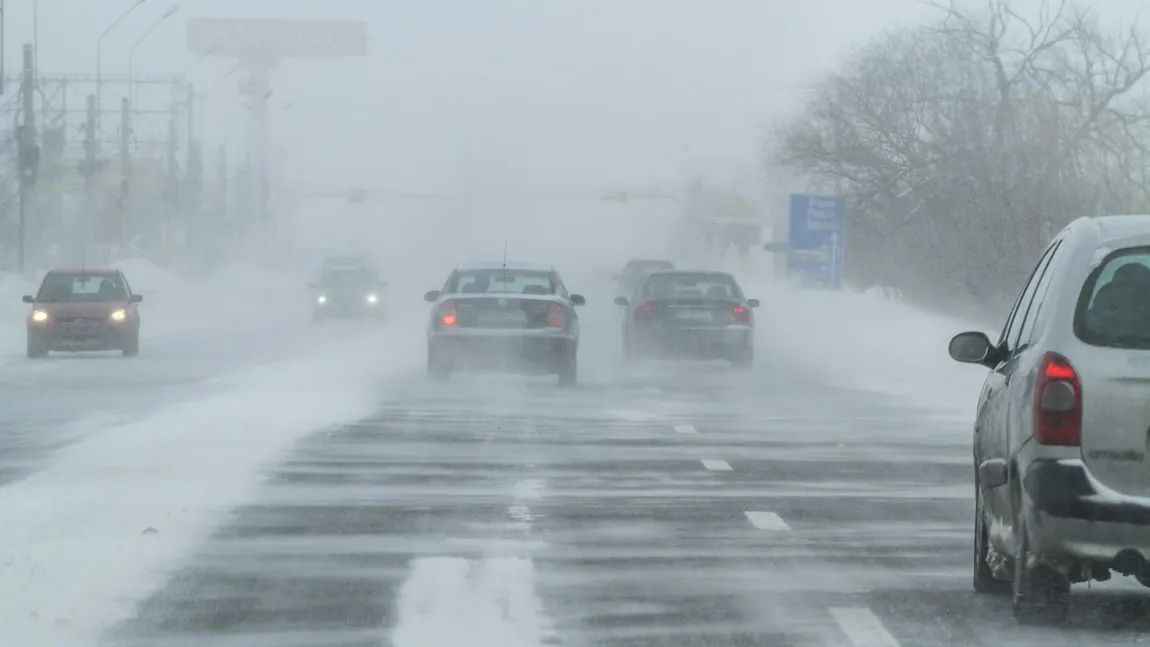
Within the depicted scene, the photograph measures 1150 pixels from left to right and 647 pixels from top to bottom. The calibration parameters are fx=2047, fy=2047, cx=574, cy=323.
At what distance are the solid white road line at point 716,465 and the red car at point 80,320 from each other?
64.8 feet

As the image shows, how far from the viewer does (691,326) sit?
30766mm

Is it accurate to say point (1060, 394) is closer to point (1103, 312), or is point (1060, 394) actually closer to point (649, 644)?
point (1103, 312)

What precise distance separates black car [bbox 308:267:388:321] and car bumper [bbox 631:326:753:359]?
23005mm

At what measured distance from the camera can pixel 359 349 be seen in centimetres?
3669

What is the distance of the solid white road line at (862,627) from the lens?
7933mm

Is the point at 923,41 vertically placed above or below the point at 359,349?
above

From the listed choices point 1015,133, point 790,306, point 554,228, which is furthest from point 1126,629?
point 554,228

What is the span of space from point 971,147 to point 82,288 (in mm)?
19322

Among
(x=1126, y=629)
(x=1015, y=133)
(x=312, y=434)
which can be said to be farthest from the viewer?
(x=1015, y=133)

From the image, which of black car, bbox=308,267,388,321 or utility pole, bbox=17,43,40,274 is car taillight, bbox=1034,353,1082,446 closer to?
black car, bbox=308,267,388,321

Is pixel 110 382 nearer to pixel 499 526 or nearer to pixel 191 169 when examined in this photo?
pixel 499 526

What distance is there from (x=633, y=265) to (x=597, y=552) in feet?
191

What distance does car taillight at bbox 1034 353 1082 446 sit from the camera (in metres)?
7.61

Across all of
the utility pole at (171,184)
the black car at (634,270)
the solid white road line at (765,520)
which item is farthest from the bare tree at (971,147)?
the utility pole at (171,184)
